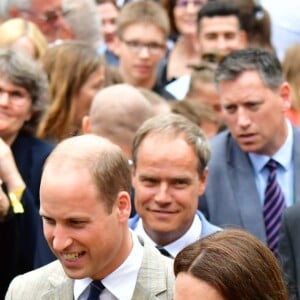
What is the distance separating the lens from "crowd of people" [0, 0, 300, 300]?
4.72 m

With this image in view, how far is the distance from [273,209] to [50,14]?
4319 mm

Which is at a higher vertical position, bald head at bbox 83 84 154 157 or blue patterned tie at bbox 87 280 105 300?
blue patterned tie at bbox 87 280 105 300

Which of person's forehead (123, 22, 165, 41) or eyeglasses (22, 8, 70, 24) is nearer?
person's forehead (123, 22, 165, 41)

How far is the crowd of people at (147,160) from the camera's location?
472 centimetres

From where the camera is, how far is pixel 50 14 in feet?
35.0

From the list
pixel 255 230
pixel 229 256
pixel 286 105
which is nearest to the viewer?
pixel 229 256

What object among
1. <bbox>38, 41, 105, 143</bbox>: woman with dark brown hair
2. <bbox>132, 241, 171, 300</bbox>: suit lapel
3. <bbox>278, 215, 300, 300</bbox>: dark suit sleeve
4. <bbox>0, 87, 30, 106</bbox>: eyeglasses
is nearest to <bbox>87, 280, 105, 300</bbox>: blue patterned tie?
<bbox>132, 241, 171, 300</bbox>: suit lapel

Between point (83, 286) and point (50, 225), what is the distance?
0.30 m

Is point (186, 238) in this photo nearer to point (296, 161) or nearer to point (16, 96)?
point (296, 161)

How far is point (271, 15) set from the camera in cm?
1122

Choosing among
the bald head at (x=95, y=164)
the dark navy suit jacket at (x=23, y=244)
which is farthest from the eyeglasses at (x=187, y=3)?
the bald head at (x=95, y=164)

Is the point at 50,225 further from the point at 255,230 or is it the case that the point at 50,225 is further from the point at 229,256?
the point at 255,230

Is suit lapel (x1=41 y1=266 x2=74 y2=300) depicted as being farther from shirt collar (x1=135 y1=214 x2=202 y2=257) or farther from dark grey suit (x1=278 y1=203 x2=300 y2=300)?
dark grey suit (x1=278 y1=203 x2=300 y2=300)

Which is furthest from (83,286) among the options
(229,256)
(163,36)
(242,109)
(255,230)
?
(163,36)
